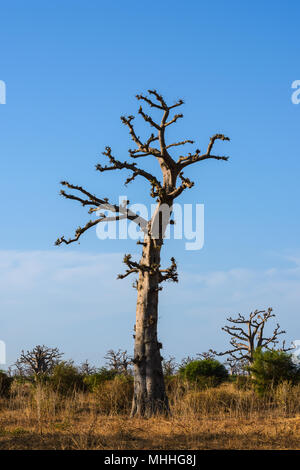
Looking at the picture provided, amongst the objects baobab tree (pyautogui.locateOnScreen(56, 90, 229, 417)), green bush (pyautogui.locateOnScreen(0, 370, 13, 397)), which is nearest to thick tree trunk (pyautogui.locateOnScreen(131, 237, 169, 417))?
baobab tree (pyautogui.locateOnScreen(56, 90, 229, 417))

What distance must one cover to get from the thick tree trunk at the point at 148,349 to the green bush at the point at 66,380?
20.7ft

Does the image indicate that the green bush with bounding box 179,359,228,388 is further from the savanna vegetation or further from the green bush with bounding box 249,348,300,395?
the green bush with bounding box 249,348,300,395

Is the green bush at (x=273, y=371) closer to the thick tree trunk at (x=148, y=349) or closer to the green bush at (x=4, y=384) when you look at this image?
the thick tree trunk at (x=148, y=349)

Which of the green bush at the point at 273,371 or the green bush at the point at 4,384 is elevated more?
the green bush at the point at 273,371

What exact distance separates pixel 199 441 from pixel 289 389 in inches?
312

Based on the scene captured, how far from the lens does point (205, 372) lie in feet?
72.3

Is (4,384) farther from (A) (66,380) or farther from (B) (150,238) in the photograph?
(B) (150,238)

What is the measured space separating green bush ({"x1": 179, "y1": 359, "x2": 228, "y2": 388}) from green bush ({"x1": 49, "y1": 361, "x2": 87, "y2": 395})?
4504mm

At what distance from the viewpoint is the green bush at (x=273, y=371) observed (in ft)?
57.6

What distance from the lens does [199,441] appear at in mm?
9188

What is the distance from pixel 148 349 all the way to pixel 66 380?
7234mm

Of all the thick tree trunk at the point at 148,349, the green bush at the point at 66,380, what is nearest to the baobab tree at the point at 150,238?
the thick tree trunk at the point at 148,349

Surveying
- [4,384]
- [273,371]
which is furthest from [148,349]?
[4,384]
